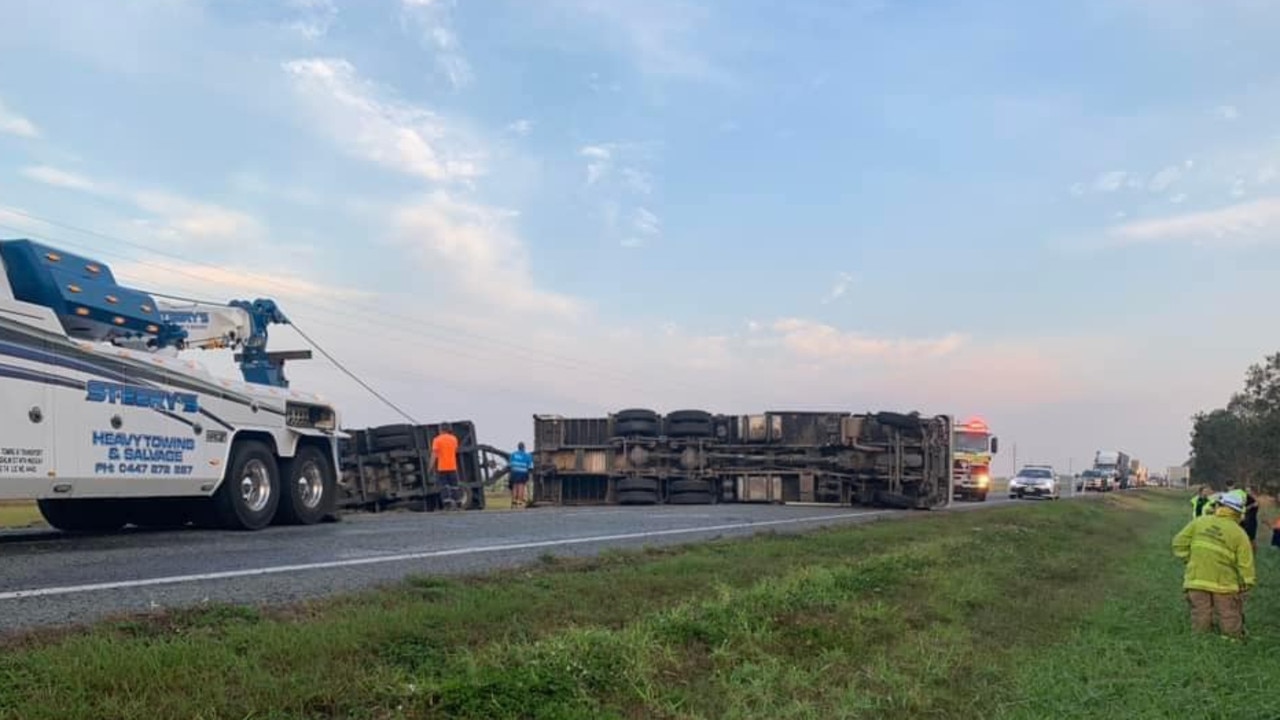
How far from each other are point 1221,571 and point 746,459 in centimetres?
1641

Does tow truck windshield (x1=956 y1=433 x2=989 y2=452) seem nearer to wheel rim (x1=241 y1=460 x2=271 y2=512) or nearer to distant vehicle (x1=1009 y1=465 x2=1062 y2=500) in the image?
distant vehicle (x1=1009 y1=465 x2=1062 y2=500)

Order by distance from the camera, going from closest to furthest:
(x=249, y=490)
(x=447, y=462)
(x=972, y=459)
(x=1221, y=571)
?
(x=1221, y=571)
(x=249, y=490)
(x=447, y=462)
(x=972, y=459)

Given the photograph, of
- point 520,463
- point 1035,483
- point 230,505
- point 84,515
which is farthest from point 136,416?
point 1035,483

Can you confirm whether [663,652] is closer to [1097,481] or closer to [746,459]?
[746,459]

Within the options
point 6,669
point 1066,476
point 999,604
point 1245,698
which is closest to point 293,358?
point 999,604

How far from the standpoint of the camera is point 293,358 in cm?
1512

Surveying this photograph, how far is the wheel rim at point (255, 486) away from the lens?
40.8 feet

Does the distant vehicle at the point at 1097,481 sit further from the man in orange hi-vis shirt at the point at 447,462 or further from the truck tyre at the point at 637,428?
the man in orange hi-vis shirt at the point at 447,462

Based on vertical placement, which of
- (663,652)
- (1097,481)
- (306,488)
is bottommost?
(1097,481)

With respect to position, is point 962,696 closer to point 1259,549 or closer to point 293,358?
point 293,358

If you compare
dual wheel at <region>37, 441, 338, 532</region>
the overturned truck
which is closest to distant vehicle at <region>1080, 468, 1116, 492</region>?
the overturned truck

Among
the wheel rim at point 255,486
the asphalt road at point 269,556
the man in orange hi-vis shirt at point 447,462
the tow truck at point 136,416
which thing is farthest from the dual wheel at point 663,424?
the wheel rim at point 255,486

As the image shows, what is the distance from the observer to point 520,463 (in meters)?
25.7

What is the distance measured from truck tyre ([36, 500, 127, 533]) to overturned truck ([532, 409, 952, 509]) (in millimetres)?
14215
